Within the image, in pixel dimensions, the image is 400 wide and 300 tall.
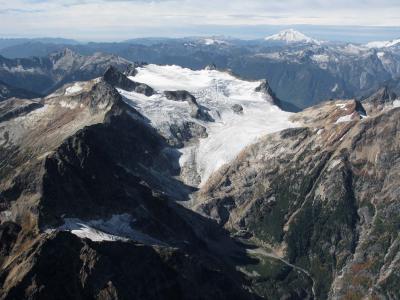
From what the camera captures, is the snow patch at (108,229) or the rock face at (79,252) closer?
the rock face at (79,252)

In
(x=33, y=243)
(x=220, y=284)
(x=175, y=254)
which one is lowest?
(x=220, y=284)

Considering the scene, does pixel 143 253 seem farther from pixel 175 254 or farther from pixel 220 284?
pixel 220 284

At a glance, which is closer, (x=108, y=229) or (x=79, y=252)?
(x=79, y=252)

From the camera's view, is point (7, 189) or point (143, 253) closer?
point (143, 253)

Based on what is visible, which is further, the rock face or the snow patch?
the snow patch

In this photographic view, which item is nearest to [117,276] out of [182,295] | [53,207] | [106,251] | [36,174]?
[106,251]

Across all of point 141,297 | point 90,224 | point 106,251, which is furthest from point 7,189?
point 141,297

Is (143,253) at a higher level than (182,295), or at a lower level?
higher

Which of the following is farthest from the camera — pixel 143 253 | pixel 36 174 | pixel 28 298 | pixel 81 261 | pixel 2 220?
pixel 36 174

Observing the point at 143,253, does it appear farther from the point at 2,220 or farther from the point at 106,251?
the point at 2,220

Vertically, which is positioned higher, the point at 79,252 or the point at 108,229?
the point at 79,252

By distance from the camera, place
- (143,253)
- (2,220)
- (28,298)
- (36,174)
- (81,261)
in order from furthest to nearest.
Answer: (36,174)
(2,220)
(143,253)
(81,261)
(28,298)
